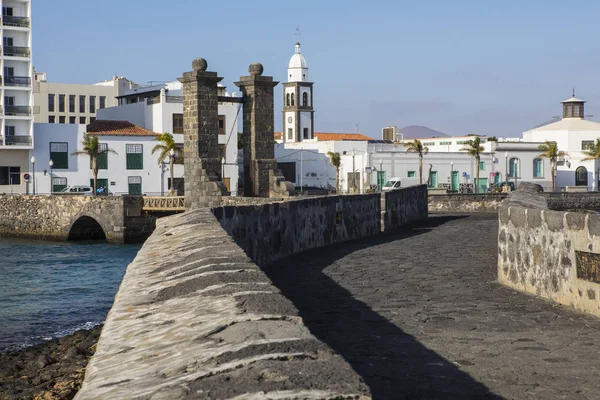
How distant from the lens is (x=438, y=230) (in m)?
21.2

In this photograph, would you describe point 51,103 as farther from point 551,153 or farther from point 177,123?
point 551,153

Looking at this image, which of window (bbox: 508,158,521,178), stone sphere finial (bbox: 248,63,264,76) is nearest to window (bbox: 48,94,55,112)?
window (bbox: 508,158,521,178)

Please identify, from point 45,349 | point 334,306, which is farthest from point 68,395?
point 45,349

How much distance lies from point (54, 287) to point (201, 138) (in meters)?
8.66

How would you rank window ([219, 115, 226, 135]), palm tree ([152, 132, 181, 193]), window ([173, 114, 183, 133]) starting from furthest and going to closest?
window ([219, 115, 226, 135]), window ([173, 114, 183, 133]), palm tree ([152, 132, 181, 193])

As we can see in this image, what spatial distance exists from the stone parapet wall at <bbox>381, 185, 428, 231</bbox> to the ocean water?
306 inches

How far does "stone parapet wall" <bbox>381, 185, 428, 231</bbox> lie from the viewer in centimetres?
2261

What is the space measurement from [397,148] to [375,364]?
239ft

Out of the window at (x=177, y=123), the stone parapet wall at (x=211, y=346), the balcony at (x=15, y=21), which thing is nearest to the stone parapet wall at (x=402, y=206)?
the stone parapet wall at (x=211, y=346)

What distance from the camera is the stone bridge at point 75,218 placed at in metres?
45.8

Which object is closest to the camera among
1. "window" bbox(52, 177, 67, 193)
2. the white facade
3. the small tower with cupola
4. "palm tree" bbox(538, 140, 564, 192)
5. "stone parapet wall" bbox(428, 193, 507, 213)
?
"stone parapet wall" bbox(428, 193, 507, 213)

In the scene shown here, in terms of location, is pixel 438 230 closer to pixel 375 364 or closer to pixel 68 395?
pixel 68 395

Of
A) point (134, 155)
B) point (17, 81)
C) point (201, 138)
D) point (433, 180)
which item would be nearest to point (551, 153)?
point (433, 180)

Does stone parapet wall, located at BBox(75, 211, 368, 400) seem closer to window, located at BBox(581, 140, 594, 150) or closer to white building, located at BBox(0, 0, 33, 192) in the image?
white building, located at BBox(0, 0, 33, 192)
